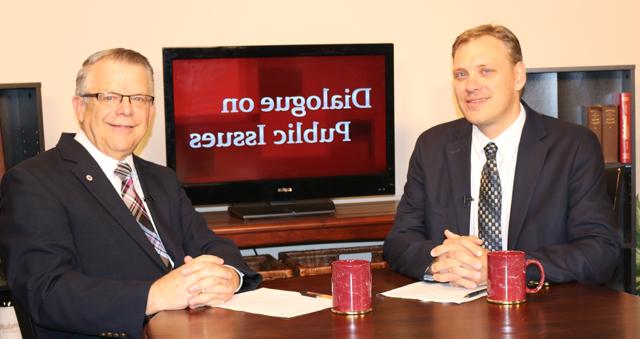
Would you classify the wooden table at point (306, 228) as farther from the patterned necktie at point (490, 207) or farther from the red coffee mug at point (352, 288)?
the red coffee mug at point (352, 288)

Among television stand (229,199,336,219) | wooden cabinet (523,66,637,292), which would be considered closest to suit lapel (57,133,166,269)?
television stand (229,199,336,219)

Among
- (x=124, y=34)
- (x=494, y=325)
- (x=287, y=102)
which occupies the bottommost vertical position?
(x=494, y=325)

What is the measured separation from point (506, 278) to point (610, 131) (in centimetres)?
241

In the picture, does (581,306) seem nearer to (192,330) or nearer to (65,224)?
(192,330)

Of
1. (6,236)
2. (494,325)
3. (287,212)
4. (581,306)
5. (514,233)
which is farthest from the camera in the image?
(287,212)

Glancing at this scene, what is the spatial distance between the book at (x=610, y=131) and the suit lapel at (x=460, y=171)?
156 cm

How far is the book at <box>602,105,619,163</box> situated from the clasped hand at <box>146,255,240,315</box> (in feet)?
8.55

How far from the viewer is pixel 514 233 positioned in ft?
9.52

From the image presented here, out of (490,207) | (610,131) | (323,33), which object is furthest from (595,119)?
(490,207)

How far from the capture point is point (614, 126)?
4477 mm

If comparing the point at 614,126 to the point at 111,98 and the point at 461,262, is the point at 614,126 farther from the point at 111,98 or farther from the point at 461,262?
the point at 111,98

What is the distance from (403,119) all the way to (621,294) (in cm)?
241

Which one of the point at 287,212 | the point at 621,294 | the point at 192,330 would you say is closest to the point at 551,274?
the point at 621,294

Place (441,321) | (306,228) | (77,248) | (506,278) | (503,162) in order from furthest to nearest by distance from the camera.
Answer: (306,228)
(503,162)
(77,248)
(506,278)
(441,321)
